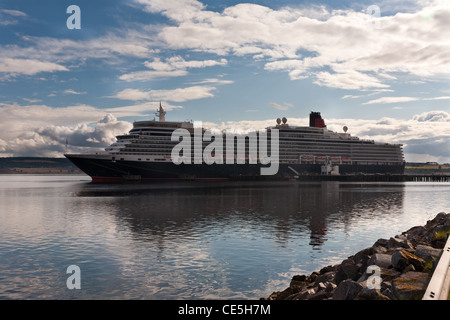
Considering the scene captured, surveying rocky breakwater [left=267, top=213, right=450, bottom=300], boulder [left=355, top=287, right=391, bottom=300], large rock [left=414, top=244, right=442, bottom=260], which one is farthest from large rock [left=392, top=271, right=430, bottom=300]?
large rock [left=414, top=244, right=442, bottom=260]

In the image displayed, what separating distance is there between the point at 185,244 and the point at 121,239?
4.53m

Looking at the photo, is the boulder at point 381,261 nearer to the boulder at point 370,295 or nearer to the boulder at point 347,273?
Result: the boulder at point 347,273

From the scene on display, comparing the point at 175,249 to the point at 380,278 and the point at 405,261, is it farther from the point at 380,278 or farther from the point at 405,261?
the point at 405,261

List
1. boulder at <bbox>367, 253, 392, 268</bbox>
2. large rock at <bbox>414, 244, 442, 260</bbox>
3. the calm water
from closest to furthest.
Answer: large rock at <bbox>414, 244, 442, 260</bbox> < boulder at <bbox>367, 253, 392, 268</bbox> < the calm water

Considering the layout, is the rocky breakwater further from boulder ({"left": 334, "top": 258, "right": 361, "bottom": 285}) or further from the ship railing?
the ship railing

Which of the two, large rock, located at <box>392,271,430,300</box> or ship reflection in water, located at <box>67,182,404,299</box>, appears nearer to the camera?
large rock, located at <box>392,271,430,300</box>

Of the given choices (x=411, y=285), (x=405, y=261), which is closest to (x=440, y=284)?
(x=411, y=285)

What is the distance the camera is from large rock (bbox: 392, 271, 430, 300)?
28.3 feet

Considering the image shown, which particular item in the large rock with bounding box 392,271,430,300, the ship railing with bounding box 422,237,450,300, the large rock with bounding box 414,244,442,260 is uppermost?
the ship railing with bounding box 422,237,450,300

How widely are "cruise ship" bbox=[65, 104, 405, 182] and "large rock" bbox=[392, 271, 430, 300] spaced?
336 ft

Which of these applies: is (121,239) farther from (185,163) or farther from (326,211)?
(185,163)

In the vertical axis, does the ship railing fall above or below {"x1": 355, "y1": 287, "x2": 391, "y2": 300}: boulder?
above

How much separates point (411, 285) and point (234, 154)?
11445 centimetres

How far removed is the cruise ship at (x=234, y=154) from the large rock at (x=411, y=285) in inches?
4034
